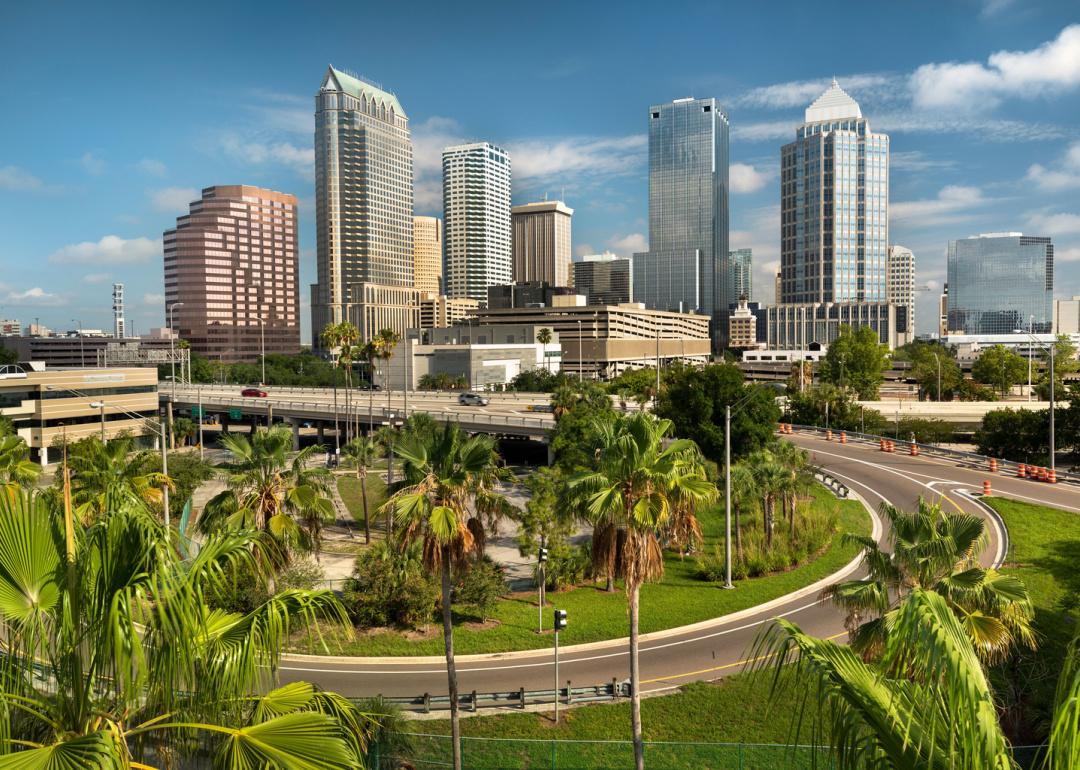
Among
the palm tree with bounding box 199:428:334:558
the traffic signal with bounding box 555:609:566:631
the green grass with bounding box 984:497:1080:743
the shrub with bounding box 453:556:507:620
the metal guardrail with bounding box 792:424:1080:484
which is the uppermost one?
the palm tree with bounding box 199:428:334:558

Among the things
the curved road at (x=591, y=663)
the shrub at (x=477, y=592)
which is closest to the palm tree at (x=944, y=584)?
the curved road at (x=591, y=663)

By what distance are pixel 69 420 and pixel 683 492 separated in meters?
81.3

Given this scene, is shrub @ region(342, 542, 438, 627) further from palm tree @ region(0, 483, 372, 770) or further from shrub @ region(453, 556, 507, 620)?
palm tree @ region(0, 483, 372, 770)

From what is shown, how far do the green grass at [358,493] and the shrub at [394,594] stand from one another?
61.9 ft

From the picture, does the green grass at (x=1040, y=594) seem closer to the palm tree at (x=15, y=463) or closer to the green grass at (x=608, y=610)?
the green grass at (x=608, y=610)

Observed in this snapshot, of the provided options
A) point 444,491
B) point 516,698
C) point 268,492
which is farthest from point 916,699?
point 268,492

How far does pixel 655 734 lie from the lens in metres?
18.7

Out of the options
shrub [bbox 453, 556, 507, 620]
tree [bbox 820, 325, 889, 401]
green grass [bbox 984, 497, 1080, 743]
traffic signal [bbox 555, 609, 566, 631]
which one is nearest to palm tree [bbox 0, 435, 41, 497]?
shrub [bbox 453, 556, 507, 620]

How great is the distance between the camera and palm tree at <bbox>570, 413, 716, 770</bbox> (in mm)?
14969

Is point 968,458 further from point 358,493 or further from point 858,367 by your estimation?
point 858,367

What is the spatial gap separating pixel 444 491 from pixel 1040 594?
23.5 m

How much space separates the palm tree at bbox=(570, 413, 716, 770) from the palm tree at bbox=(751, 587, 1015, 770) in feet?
28.5

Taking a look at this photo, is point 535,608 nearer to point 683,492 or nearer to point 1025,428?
point 683,492

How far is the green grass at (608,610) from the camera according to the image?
25.6m
